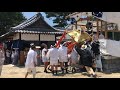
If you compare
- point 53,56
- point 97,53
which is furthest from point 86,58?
point 53,56

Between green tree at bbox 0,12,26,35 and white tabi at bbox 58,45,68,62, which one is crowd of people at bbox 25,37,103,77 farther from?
green tree at bbox 0,12,26,35

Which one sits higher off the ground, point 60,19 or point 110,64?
point 60,19

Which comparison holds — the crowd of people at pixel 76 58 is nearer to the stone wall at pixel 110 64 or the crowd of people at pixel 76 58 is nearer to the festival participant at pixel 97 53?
the festival participant at pixel 97 53

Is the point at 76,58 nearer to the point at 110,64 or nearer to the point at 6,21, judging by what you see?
the point at 110,64

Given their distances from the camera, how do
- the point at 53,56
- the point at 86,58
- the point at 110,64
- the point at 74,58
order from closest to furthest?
1. the point at 86,58
2. the point at 53,56
3. the point at 74,58
4. the point at 110,64

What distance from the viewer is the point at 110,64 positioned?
46.6 feet

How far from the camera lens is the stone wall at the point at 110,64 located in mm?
14102

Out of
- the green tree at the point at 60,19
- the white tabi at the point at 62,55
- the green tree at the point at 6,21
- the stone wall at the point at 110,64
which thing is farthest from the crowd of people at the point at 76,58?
the green tree at the point at 60,19

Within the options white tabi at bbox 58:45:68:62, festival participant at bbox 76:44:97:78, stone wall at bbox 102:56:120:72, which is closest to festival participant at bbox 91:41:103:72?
stone wall at bbox 102:56:120:72

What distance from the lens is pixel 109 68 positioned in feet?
46.3

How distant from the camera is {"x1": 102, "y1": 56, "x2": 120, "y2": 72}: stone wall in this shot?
46.3ft
